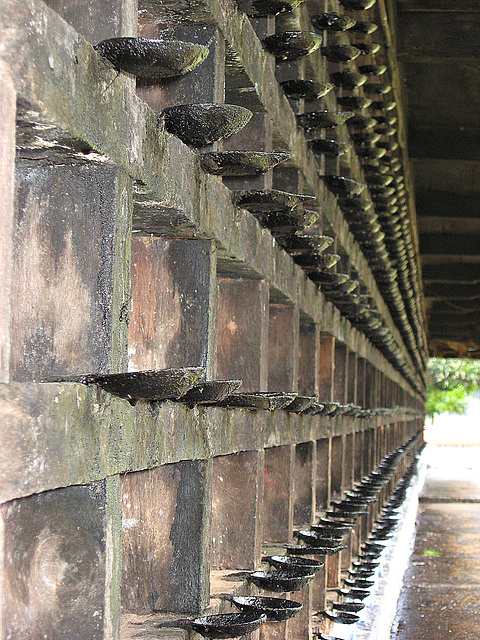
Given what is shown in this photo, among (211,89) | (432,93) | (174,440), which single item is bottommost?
(174,440)

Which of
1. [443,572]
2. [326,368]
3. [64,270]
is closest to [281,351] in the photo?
[326,368]

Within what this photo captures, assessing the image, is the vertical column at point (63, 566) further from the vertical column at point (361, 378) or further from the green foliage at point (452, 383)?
the green foliage at point (452, 383)

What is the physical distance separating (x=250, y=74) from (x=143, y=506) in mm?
2300

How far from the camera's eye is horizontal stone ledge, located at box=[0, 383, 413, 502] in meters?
2.55

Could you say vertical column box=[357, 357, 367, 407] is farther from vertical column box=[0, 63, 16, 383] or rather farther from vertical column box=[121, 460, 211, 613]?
vertical column box=[0, 63, 16, 383]

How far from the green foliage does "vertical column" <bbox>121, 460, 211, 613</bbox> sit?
61.0m

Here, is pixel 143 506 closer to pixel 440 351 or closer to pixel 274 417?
pixel 274 417

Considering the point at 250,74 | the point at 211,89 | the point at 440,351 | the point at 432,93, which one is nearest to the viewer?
the point at 211,89

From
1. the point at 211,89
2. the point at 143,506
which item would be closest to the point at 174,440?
the point at 143,506

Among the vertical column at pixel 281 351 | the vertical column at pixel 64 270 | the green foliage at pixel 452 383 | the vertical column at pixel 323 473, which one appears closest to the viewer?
the vertical column at pixel 64 270

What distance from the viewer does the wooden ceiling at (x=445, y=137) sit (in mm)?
14953

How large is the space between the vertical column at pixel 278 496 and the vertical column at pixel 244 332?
1.37 m

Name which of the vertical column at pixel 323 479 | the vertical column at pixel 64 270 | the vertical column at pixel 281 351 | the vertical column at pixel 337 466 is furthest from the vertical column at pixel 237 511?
the vertical column at pixel 337 466

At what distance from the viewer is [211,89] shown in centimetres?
437
